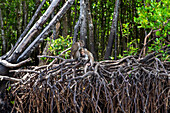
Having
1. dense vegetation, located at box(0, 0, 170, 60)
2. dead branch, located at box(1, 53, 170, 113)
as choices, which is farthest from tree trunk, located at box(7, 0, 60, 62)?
dense vegetation, located at box(0, 0, 170, 60)

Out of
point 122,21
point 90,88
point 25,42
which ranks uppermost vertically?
point 122,21

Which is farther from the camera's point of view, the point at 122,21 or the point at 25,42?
the point at 122,21

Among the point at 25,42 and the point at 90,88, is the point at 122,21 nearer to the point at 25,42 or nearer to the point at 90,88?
the point at 25,42

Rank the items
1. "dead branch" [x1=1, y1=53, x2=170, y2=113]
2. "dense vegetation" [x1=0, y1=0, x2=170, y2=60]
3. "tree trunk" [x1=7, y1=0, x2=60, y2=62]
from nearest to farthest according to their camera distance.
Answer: "dead branch" [x1=1, y1=53, x2=170, y2=113]
"tree trunk" [x1=7, y1=0, x2=60, y2=62]
"dense vegetation" [x1=0, y1=0, x2=170, y2=60]

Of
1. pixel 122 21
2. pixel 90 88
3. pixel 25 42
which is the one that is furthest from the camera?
pixel 122 21

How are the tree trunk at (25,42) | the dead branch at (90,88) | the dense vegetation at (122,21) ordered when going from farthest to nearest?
the dense vegetation at (122,21) < the tree trunk at (25,42) < the dead branch at (90,88)

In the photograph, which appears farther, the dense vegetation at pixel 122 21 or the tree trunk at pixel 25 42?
the dense vegetation at pixel 122 21

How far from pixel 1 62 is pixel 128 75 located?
5.47 ft

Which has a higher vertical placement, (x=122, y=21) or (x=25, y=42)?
(x=122, y=21)

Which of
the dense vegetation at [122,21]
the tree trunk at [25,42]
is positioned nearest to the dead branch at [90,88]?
the tree trunk at [25,42]

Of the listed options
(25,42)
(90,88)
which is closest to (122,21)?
(25,42)

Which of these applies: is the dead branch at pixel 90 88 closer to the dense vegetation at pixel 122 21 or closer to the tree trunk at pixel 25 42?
the tree trunk at pixel 25 42

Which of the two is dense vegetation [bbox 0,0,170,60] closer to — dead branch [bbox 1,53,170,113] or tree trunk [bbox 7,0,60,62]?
dead branch [bbox 1,53,170,113]

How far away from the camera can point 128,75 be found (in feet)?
9.09
